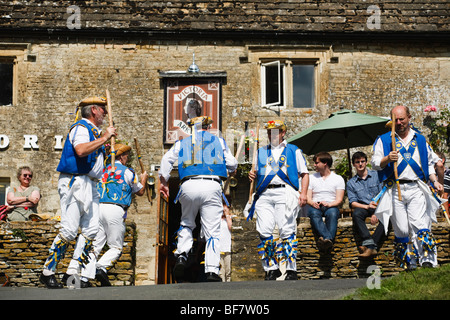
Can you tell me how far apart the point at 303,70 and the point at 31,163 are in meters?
6.33

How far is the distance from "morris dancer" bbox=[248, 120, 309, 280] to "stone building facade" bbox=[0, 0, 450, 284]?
6315 millimetres

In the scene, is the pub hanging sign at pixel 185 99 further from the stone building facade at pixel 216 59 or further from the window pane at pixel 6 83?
the window pane at pixel 6 83

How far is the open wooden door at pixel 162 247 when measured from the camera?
15500mm

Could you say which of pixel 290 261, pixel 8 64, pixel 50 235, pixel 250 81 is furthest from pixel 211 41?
pixel 290 261

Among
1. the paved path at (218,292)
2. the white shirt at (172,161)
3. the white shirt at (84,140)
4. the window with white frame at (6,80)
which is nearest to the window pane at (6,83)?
the window with white frame at (6,80)

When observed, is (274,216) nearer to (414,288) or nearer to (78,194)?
(78,194)

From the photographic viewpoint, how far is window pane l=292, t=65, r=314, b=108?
17516mm

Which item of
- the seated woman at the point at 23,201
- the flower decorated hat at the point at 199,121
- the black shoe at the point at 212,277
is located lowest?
the black shoe at the point at 212,277

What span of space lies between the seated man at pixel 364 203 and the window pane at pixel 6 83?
8652 millimetres

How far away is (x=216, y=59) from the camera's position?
56.9 ft

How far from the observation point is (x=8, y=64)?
58.0 feet

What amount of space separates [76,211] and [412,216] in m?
4.08

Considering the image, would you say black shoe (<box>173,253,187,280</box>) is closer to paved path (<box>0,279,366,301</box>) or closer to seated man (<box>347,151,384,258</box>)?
paved path (<box>0,279,366,301</box>)

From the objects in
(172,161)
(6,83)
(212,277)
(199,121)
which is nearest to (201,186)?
(172,161)
